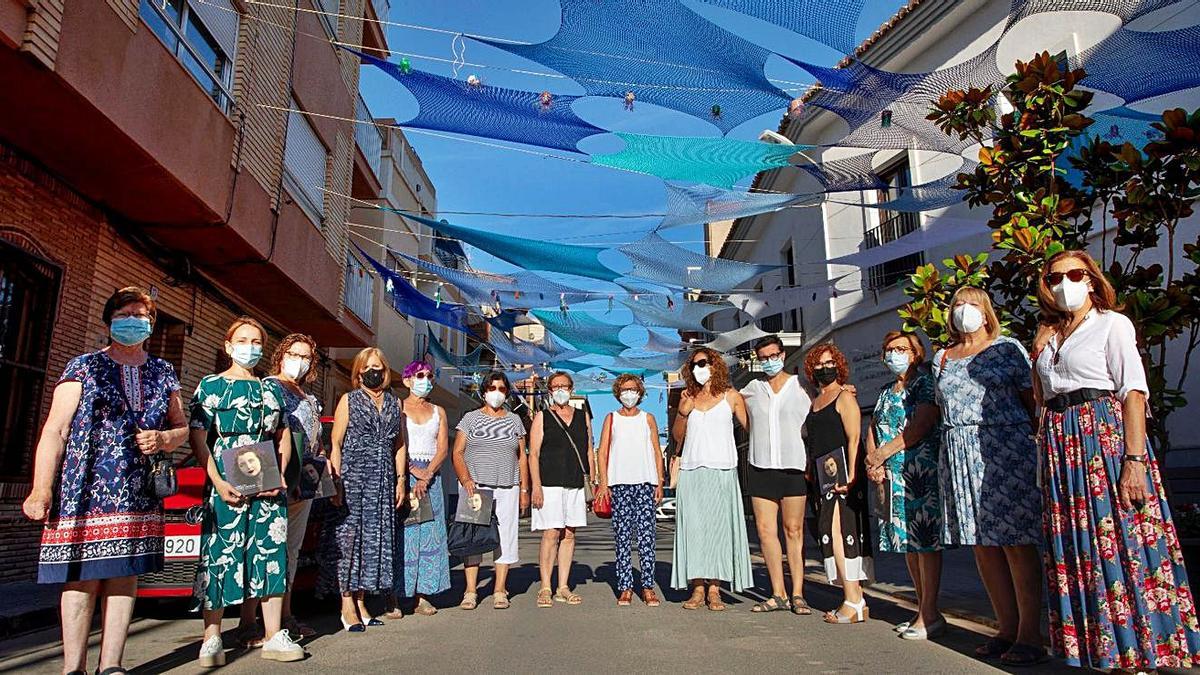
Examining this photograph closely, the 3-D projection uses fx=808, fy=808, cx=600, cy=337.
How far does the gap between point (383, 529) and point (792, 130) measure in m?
14.6

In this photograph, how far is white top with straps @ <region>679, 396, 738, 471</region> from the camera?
6.01m

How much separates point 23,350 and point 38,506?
545 cm

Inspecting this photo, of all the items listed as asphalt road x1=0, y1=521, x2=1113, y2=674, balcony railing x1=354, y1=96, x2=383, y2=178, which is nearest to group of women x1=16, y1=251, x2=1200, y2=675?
asphalt road x1=0, y1=521, x2=1113, y2=674

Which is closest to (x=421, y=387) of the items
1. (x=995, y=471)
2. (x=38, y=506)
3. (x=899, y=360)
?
(x=38, y=506)

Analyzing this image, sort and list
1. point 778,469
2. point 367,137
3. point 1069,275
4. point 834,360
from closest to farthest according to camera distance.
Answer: point 1069,275
point 834,360
point 778,469
point 367,137

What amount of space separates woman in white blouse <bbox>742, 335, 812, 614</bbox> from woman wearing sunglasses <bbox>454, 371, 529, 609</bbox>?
1821 millimetres

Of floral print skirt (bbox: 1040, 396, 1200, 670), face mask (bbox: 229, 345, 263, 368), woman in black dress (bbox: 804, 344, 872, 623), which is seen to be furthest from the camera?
woman in black dress (bbox: 804, 344, 872, 623)

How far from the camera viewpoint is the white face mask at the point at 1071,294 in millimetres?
3465

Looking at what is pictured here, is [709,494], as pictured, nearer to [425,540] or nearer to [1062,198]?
[425,540]

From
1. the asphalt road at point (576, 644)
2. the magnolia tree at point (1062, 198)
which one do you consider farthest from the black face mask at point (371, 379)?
the magnolia tree at point (1062, 198)

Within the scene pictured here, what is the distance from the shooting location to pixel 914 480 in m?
4.61

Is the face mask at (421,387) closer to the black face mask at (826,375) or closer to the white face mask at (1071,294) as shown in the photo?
the black face mask at (826,375)

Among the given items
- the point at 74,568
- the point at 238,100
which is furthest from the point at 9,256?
the point at 74,568

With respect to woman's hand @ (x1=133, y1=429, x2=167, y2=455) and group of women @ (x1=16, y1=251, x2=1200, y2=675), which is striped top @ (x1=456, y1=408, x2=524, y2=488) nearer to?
group of women @ (x1=16, y1=251, x2=1200, y2=675)
